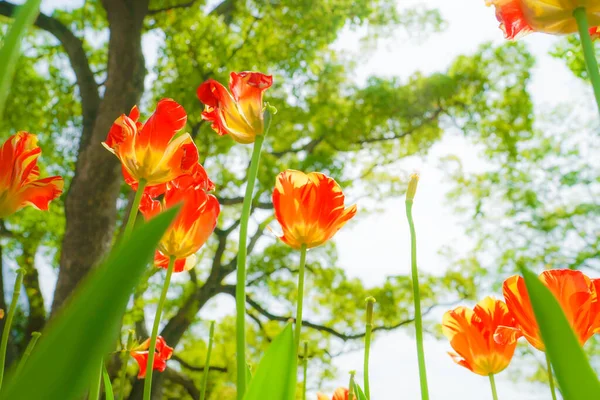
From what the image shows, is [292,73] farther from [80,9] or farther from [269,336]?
[269,336]

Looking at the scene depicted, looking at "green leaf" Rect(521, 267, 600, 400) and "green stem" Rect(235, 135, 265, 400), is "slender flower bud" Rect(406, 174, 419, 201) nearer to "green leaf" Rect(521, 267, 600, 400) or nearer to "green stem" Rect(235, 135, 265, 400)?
"green stem" Rect(235, 135, 265, 400)

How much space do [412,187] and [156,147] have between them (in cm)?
24

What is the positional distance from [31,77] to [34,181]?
5.61 m

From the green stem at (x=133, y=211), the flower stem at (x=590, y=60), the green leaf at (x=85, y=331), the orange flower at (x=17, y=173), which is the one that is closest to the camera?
the green leaf at (x=85, y=331)

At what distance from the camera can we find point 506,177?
7.33 meters

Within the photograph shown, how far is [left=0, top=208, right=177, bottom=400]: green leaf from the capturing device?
179 mm

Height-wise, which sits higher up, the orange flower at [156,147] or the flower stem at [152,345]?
the orange flower at [156,147]

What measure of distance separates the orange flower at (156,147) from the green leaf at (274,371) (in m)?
0.25

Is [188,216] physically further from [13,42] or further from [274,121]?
[274,121]

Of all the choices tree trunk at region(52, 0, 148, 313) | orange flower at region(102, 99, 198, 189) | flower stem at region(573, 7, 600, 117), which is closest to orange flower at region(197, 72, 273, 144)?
orange flower at region(102, 99, 198, 189)

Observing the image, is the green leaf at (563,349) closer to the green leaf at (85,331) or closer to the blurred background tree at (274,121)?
A: the green leaf at (85,331)

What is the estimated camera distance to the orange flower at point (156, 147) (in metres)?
0.52

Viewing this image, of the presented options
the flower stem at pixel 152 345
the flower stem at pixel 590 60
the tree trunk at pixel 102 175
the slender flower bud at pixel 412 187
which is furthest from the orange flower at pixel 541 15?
the tree trunk at pixel 102 175

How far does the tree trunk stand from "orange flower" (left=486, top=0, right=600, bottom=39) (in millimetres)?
3370
